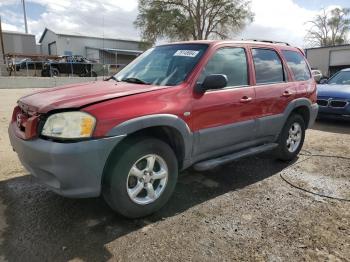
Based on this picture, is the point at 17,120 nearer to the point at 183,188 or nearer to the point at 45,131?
the point at 45,131

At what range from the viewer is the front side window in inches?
159

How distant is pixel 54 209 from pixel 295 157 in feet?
12.4

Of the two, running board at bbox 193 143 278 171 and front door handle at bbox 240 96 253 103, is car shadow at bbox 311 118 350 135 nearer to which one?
running board at bbox 193 143 278 171

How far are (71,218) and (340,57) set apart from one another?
2778cm

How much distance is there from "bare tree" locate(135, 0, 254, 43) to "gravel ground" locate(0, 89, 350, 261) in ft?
124

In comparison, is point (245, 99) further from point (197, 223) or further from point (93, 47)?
point (93, 47)

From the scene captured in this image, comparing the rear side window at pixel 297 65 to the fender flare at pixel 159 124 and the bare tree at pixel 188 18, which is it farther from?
the bare tree at pixel 188 18

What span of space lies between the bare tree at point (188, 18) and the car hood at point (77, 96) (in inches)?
1496

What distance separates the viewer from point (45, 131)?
3053 millimetres

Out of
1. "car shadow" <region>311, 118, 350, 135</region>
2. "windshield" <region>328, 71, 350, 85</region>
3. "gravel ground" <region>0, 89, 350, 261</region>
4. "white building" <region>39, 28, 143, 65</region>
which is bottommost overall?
"gravel ground" <region>0, 89, 350, 261</region>

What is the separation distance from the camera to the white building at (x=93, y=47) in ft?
153

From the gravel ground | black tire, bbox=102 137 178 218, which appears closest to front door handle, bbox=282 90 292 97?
the gravel ground

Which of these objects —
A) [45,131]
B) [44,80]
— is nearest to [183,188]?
[45,131]

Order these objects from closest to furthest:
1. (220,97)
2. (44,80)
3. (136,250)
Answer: (136,250), (220,97), (44,80)
